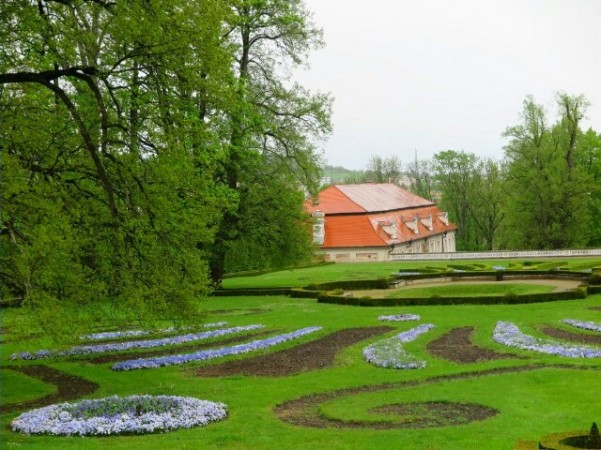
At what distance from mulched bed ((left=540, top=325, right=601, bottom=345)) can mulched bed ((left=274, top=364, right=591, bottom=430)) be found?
419cm

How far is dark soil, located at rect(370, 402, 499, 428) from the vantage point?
1472cm

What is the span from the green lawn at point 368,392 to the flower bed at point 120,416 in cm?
38

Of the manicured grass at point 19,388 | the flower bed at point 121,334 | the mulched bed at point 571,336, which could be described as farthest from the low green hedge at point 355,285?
the manicured grass at point 19,388

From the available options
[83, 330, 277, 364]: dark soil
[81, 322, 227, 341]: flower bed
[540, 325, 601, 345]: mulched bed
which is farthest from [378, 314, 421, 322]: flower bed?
[81, 322, 227, 341]: flower bed

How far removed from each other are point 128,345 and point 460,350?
37.7 ft

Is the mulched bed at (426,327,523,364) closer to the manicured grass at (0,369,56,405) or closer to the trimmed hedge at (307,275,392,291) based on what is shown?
the manicured grass at (0,369,56,405)

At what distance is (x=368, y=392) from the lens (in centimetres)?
1794

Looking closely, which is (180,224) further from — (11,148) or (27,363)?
(27,363)

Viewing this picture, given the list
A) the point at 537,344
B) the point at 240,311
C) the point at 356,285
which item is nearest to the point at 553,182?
the point at 356,285

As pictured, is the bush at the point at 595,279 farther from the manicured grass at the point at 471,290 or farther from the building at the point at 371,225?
the building at the point at 371,225

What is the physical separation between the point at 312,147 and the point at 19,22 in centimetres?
2853

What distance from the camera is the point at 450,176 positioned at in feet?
323

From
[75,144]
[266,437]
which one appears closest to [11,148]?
[75,144]

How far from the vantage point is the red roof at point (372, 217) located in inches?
2968
